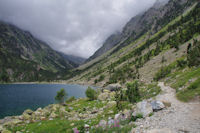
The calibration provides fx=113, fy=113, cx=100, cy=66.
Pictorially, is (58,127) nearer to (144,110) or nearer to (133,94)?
(144,110)

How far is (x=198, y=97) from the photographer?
12.7 meters

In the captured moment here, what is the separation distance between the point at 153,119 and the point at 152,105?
2.81 metres

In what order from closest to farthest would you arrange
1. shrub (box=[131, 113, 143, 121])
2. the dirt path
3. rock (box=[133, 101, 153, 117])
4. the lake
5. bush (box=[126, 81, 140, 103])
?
the dirt path → shrub (box=[131, 113, 143, 121]) → rock (box=[133, 101, 153, 117]) → bush (box=[126, 81, 140, 103]) → the lake

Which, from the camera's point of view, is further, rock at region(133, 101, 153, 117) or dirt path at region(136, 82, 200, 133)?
rock at region(133, 101, 153, 117)

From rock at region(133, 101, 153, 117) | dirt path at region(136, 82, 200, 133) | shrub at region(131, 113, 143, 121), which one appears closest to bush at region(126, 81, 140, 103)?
rock at region(133, 101, 153, 117)

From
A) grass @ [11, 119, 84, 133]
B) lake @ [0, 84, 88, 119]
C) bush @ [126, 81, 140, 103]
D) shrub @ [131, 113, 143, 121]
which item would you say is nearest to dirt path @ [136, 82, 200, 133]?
shrub @ [131, 113, 143, 121]

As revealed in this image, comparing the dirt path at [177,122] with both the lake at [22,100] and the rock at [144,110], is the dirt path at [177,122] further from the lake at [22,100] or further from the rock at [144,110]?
the lake at [22,100]

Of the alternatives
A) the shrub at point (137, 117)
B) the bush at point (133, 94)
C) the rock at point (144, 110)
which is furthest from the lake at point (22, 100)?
the rock at point (144, 110)

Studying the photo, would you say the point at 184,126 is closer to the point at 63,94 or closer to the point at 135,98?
the point at 135,98

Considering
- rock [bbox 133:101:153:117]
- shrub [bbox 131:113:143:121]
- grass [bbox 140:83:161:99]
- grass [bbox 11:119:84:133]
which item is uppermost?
grass [bbox 140:83:161:99]

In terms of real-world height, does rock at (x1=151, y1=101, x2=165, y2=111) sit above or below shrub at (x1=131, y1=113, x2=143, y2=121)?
above

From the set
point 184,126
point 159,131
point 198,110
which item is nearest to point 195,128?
point 184,126

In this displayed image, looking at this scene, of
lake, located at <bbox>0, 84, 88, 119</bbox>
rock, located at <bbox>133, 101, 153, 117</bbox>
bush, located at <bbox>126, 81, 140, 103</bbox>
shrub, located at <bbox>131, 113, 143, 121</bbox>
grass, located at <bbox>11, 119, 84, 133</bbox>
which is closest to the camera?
shrub, located at <bbox>131, 113, 143, 121</bbox>

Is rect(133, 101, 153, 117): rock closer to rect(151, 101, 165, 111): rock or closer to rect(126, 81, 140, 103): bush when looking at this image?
rect(151, 101, 165, 111): rock
